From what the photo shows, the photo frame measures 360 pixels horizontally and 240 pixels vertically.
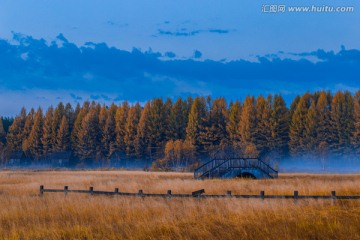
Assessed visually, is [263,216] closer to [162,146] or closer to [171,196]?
[171,196]

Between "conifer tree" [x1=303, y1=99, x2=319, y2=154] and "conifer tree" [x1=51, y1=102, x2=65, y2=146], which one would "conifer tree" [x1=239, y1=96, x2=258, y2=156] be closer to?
"conifer tree" [x1=303, y1=99, x2=319, y2=154]

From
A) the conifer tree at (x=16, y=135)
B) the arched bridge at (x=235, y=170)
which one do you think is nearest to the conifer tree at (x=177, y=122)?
the conifer tree at (x=16, y=135)

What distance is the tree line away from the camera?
7925cm

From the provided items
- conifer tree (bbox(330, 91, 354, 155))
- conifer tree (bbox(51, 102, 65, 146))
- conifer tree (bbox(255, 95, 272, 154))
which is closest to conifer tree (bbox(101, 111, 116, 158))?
conifer tree (bbox(51, 102, 65, 146))

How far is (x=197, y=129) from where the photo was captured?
86250 millimetres

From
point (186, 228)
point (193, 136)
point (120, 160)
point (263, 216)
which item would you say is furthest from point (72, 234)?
point (120, 160)

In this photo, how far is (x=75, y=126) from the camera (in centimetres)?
9594

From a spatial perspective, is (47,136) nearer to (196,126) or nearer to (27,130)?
(27,130)

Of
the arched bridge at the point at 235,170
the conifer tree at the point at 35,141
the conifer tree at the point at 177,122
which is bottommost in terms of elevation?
the arched bridge at the point at 235,170

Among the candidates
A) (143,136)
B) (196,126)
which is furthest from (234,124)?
(143,136)

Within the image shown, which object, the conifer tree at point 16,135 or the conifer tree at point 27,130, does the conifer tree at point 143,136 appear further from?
the conifer tree at point 16,135

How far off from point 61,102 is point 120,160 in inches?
980

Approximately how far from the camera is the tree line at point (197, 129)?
260 feet

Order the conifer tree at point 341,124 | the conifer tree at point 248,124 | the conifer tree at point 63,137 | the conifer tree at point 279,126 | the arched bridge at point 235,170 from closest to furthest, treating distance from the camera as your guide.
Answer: the arched bridge at point 235,170 → the conifer tree at point 341,124 → the conifer tree at point 248,124 → the conifer tree at point 279,126 → the conifer tree at point 63,137
